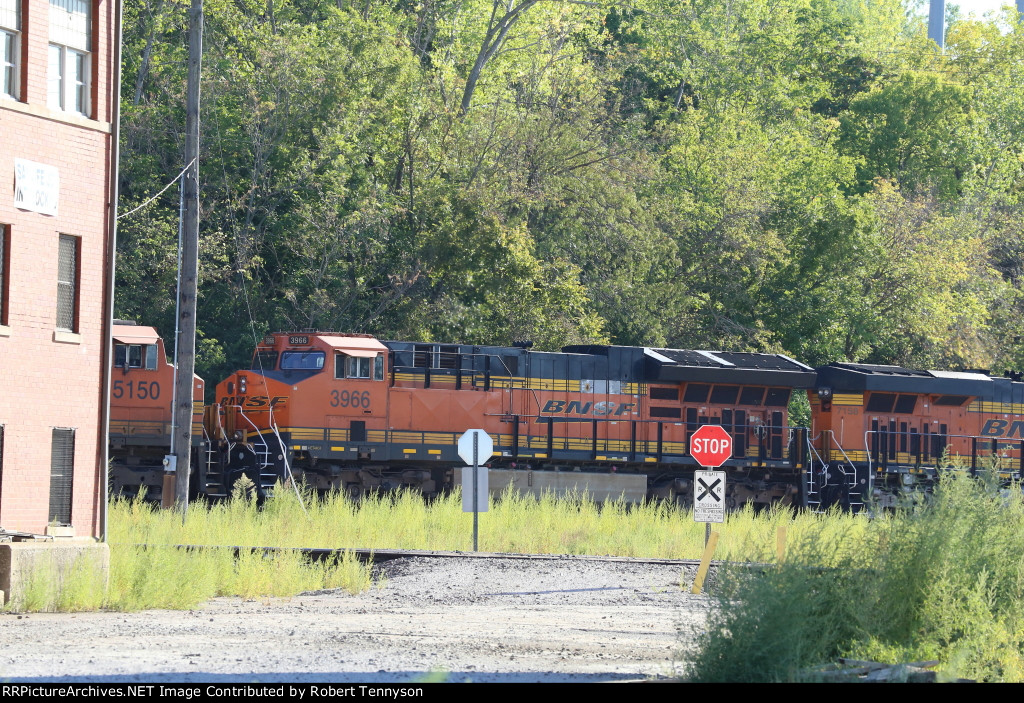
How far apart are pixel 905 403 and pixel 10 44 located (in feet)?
75.8

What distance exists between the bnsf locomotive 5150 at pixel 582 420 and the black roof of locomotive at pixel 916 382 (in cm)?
5

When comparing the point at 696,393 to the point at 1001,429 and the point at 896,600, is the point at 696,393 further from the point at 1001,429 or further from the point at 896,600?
the point at 896,600

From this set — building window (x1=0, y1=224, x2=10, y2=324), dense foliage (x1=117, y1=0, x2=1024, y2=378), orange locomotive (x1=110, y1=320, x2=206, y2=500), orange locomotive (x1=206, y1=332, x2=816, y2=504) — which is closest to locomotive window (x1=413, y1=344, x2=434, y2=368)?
orange locomotive (x1=206, y1=332, x2=816, y2=504)

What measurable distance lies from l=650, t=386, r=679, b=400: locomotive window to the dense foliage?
5483 millimetres

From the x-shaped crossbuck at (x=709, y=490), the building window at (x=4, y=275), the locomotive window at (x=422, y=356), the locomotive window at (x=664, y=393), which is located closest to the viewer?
the building window at (x=4, y=275)

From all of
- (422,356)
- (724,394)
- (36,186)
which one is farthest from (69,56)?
(724,394)

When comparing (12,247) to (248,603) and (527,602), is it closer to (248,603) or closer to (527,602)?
(248,603)

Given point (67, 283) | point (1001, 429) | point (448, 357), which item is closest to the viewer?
point (67, 283)

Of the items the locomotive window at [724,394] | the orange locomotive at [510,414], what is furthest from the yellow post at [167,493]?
the locomotive window at [724,394]

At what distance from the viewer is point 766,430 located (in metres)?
31.2

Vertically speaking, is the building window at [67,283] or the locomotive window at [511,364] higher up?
the building window at [67,283]

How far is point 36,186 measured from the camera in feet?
55.6

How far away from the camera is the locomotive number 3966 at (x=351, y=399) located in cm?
2727

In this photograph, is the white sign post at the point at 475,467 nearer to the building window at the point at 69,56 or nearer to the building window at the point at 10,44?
the building window at the point at 69,56
